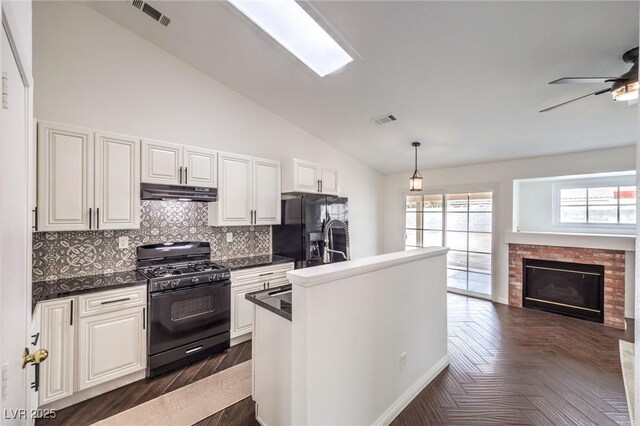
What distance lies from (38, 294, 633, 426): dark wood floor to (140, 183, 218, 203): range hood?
5.80 ft

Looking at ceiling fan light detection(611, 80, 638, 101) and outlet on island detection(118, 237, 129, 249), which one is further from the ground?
ceiling fan light detection(611, 80, 638, 101)

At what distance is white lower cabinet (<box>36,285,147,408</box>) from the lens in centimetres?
211

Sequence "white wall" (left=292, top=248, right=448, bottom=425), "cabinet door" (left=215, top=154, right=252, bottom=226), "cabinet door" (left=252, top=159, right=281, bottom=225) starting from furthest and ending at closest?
"cabinet door" (left=252, top=159, right=281, bottom=225), "cabinet door" (left=215, top=154, right=252, bottom=226), "white wall" (left=292, top=248, right=448, bottom=425)

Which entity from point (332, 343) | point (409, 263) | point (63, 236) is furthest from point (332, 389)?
point (63, 236)

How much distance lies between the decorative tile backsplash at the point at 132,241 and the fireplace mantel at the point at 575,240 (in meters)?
4.28

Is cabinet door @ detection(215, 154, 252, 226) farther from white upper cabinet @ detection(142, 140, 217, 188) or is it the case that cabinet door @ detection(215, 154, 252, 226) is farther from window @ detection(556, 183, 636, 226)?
window @ detection(556, 183, 636, 226)

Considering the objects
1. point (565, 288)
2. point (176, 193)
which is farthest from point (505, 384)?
point (176, 193)

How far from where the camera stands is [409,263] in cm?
228

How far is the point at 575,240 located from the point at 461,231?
1641 mm

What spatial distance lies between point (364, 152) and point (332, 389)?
4.40m

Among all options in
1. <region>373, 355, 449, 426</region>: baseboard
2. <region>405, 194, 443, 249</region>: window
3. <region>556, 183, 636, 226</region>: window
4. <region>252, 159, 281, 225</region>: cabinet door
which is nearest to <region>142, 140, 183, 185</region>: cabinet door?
<region>252, 159, 281, 225</region>: cabinet door

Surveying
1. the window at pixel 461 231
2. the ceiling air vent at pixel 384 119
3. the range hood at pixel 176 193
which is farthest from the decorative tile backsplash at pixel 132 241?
the window at pixel 461 231

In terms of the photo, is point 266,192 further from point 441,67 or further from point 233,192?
point 441,67

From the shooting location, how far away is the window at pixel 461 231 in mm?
5089
